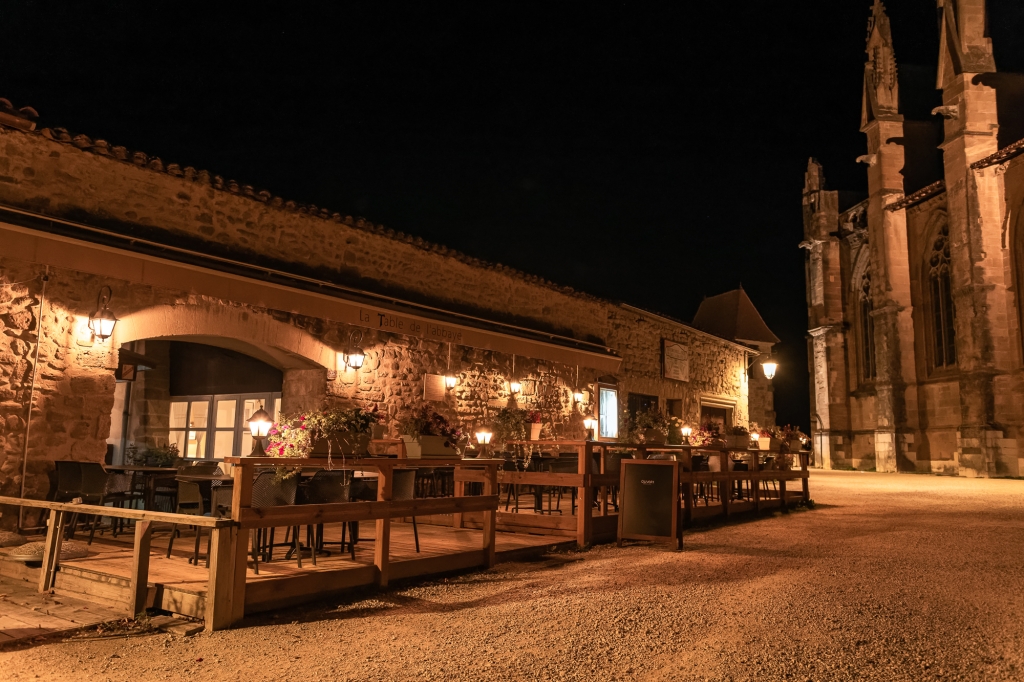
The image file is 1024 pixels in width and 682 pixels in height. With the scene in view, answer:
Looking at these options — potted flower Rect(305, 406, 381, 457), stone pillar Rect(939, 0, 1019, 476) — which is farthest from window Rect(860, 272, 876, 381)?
potted flower Rect(305, 406, 381, 457)

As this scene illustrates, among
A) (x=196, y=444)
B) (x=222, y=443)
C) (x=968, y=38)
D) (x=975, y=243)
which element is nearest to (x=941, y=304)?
(x=975, y=243)

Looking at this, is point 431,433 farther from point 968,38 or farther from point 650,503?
point 968,38

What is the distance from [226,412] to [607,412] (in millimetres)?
8271

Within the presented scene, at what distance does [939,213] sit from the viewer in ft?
87.6

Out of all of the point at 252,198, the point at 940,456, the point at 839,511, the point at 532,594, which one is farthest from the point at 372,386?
the point at 940,456

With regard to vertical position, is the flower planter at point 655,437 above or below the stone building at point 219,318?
below

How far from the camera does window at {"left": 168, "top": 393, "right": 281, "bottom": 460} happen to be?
11117mm

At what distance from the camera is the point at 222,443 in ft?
37.4

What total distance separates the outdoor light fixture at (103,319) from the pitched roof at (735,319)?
2468 centimetres

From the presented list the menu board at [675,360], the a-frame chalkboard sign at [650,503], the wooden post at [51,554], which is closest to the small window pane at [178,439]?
the wooden post at [51,554]

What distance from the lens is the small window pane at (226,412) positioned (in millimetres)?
11383

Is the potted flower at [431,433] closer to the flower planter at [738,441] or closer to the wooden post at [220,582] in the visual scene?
the flower planter at [738,441]

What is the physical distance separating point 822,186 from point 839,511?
1008 inches

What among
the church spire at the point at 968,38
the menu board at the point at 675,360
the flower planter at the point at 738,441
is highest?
the church spire at the point at 968,38
